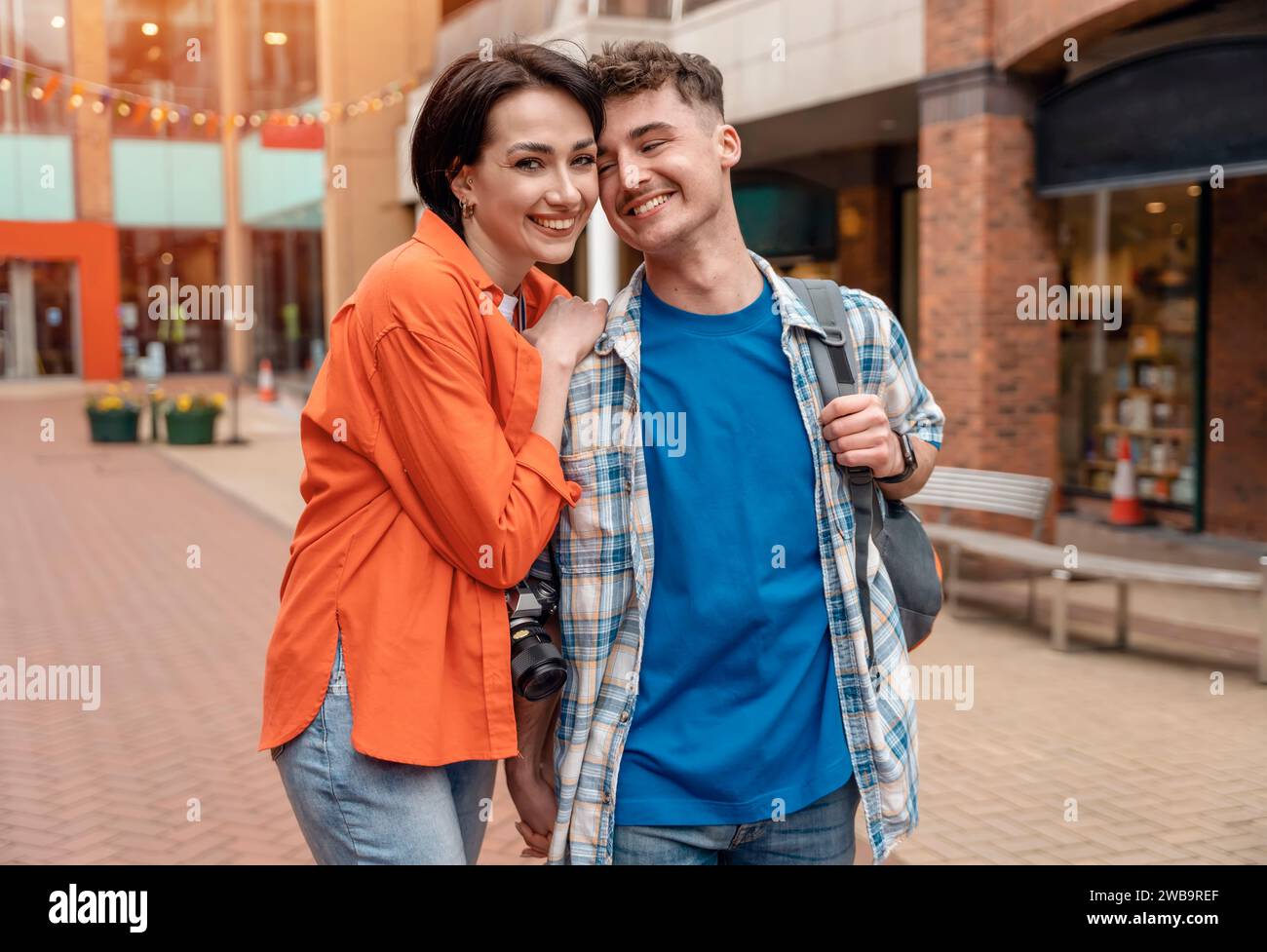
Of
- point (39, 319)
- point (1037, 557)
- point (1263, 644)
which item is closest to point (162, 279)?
point (39, 319)

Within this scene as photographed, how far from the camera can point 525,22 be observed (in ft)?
52.5

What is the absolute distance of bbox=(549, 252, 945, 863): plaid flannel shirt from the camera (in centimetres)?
221

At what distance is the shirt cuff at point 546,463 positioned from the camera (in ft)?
6.82

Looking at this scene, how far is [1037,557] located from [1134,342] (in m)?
5.06

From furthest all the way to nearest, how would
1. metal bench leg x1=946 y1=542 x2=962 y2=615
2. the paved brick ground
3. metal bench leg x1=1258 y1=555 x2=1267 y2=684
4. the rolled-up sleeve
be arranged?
metal bench leg x1=946 y1=542 x2=962 y2=615 → metal bench leg x1=1258 y1=555 x2=1267 y2=684 → the paved brick ground → the rolled-up sleeve

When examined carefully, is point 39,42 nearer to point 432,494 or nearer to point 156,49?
point 156,49

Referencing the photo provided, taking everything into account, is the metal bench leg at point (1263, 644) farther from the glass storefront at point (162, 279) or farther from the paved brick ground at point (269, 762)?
the glass storefront at point (162, 279)

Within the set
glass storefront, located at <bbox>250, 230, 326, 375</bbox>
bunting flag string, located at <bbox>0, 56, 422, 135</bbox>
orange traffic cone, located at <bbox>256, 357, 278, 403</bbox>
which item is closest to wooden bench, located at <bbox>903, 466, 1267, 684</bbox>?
bunting flag string, located at <bbox>0, 56, 422, 135</bbox>

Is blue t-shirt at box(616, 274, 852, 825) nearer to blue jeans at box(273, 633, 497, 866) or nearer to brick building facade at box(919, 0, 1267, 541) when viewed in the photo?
blue jeans at box(273, 633, 497, 866)

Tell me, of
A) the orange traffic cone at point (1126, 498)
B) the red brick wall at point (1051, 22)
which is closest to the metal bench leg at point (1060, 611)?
the red brick wall at point (1051, 22)

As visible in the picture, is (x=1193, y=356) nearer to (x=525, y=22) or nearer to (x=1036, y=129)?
(x=1036, y=129)

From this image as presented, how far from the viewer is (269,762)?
6.07 metres

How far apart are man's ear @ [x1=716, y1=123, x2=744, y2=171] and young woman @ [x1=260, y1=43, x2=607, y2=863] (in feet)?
0.81

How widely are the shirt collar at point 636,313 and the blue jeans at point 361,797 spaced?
681 mm
